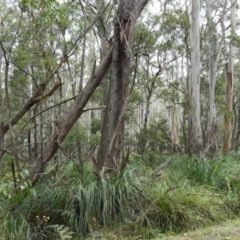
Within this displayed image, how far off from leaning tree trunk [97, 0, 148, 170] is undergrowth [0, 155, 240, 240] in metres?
0.40

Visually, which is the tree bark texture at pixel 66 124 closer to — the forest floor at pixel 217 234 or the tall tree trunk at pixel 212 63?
the forest floor at pixel 217 234

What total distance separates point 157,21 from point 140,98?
154 inches

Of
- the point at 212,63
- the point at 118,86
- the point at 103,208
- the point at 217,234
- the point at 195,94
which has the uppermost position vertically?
the point at 212,63

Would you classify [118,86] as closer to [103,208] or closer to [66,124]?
[66,124]

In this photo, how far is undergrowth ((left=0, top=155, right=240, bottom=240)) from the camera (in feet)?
14.1

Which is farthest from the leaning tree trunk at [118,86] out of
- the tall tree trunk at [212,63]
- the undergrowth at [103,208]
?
the tall tree trunk at [212,63]

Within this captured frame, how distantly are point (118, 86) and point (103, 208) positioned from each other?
6.45 ft

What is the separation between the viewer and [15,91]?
53.2 feet

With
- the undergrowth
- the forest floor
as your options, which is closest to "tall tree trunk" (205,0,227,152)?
the undergrowth

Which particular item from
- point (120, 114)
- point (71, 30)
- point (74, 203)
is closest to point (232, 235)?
point (74, 203)

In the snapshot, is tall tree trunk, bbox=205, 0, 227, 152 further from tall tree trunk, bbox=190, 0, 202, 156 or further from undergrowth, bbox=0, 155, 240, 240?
undergrowth, bbox=0, 155, 240, 240

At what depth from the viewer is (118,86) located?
17.3ft

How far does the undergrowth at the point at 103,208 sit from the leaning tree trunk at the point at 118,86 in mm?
404

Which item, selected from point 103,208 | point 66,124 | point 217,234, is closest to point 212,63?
point 66,124
